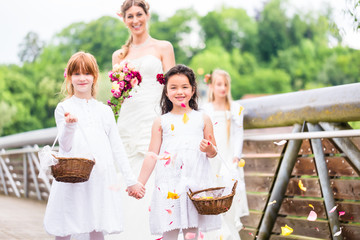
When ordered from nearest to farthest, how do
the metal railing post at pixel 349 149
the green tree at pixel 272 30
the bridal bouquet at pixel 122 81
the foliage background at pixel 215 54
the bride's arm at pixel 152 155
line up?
the bride's arm at pixel 152 155
the metal railing post at pixel 349 149
the bridal bouquet at pixel 122 81
the foliage background at pixel 215 54
the green tree at pixel 272 30

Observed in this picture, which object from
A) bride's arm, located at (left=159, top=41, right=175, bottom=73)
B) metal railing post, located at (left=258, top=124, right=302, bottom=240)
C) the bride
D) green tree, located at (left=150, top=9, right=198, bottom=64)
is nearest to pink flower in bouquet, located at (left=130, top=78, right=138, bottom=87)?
the bride

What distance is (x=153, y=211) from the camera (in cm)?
366

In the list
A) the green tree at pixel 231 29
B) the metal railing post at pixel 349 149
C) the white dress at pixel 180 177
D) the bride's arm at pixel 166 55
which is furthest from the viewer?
the green tree at pixel 231 29

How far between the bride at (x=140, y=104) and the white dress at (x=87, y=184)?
111 cm

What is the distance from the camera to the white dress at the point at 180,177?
3.55m

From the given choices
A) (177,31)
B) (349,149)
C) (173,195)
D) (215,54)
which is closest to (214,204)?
(173,195)

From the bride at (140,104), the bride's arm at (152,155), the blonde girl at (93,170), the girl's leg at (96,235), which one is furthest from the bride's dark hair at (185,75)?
the girl's leg at (96,235)

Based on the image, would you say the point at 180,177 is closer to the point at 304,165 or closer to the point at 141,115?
the point at 141,115

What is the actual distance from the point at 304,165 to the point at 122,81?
5.52ft

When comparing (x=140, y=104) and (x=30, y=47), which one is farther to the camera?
(x=30, y=47)

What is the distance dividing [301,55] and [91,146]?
55494mm

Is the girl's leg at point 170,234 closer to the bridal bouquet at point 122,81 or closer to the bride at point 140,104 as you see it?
the bride at point 140,104

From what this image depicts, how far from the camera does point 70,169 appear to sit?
10.5 ft

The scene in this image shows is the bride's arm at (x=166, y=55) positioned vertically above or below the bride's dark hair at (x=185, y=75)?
above
